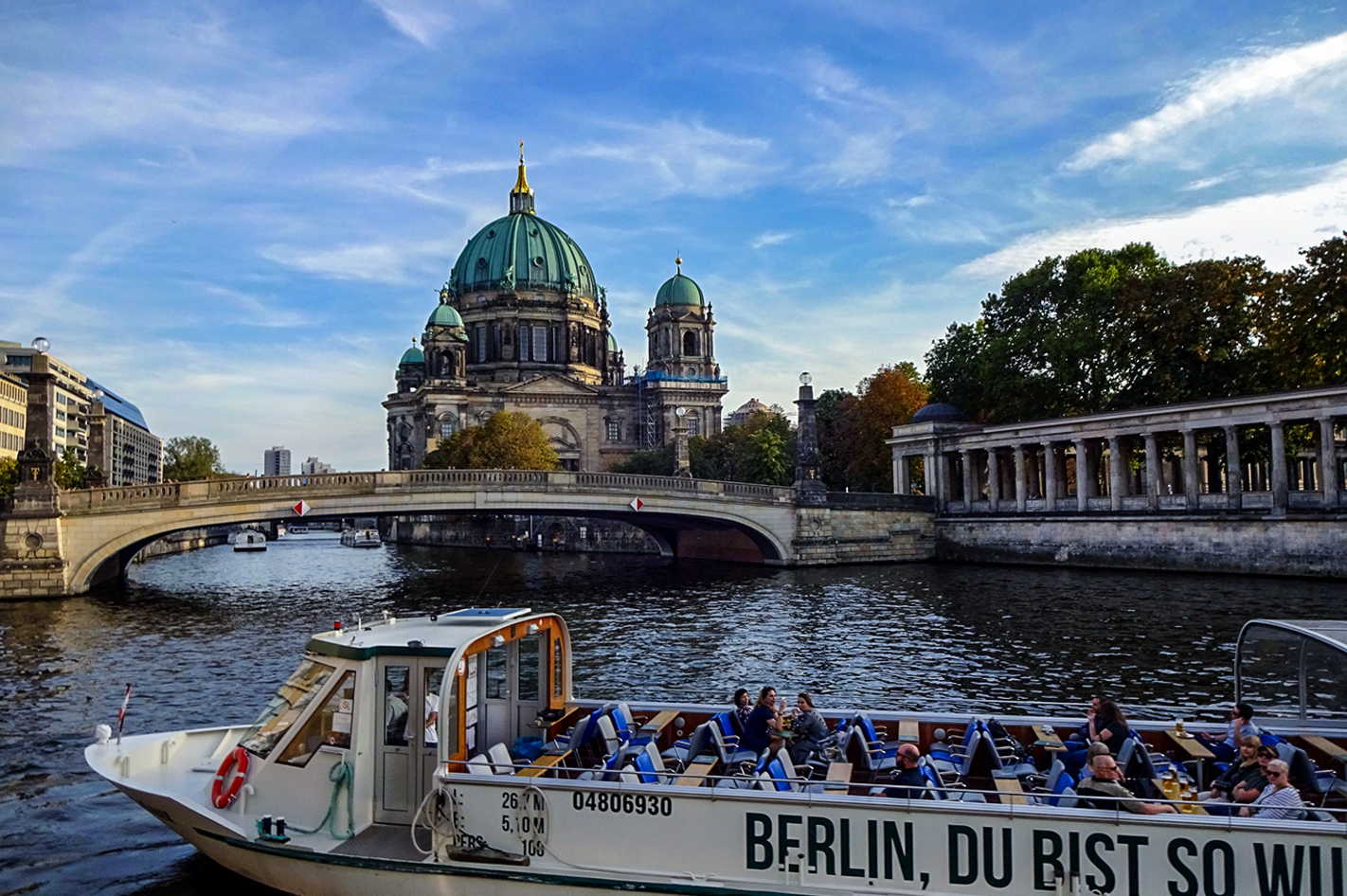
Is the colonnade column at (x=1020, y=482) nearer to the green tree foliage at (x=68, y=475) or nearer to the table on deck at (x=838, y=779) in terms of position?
the table on deck at (x=838, y=779)

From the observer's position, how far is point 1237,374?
50.9 metres

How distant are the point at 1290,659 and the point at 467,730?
10373mm

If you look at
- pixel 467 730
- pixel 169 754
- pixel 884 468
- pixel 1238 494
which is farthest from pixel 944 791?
pixel 884 468

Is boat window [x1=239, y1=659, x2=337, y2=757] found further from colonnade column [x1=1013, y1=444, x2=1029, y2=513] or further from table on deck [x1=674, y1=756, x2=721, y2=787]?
colonnade column [x1=1013, y1=444, x2=1029, y2=513]

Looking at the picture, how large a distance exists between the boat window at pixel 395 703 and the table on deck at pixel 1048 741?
640 cm

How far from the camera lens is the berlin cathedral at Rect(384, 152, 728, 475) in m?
108

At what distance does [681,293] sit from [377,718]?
4052 inches

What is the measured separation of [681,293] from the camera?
111 m

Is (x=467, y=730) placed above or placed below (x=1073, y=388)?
below

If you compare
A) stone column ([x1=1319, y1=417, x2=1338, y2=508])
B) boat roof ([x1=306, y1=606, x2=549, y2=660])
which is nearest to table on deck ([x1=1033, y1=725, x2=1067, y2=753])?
boat roof ([x1=306, y1=606, x2=549, y2=660])

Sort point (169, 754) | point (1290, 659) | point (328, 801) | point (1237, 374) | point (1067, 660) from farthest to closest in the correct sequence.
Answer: point (1237, 374), point (1067, 660), point (1290, 659), point (169, 754), point (328, 801)

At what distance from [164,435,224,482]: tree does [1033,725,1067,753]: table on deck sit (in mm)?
Answer: 88701

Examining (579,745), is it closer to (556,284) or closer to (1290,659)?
(1290,659)

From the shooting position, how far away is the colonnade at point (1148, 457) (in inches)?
1654
